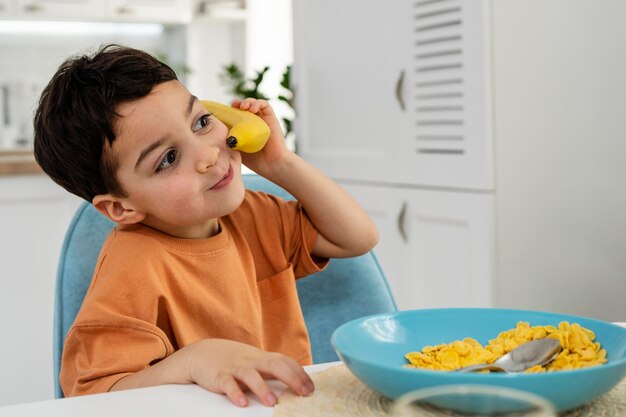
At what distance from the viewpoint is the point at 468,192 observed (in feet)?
7.32

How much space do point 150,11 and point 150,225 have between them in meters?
4.10

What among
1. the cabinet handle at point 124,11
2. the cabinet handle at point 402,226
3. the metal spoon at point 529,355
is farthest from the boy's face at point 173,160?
the cabinet handle at point 124,11

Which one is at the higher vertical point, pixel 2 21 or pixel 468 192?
pixel 2 21

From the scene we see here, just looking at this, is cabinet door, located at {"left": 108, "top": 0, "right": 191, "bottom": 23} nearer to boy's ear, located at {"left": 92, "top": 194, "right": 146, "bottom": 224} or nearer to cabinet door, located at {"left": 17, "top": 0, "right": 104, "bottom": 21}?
cabinet door, located at {"left": 17, "top": 0, "right": 104, "bottom": 21}

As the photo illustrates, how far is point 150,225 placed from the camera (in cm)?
112

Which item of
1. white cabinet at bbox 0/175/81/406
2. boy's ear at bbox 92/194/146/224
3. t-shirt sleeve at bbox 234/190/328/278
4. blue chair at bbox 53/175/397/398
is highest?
boy's ear at bbox 92/194/146/224

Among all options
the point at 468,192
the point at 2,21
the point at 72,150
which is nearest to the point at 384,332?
the point at 72,150

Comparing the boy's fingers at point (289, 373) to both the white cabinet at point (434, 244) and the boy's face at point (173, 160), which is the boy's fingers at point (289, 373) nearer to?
the boy's face at point (173, 160)

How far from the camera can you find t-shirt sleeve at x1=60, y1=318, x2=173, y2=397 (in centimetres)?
90

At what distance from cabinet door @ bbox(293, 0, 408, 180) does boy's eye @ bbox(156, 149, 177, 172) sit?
1.55 meters

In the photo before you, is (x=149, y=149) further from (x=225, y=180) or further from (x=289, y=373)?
(x=289, y=373)

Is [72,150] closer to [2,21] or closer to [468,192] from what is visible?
[468,192]

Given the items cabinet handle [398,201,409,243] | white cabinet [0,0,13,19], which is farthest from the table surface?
white cabinet [0,0,13,19]

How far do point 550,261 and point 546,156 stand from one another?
0.27 metres
